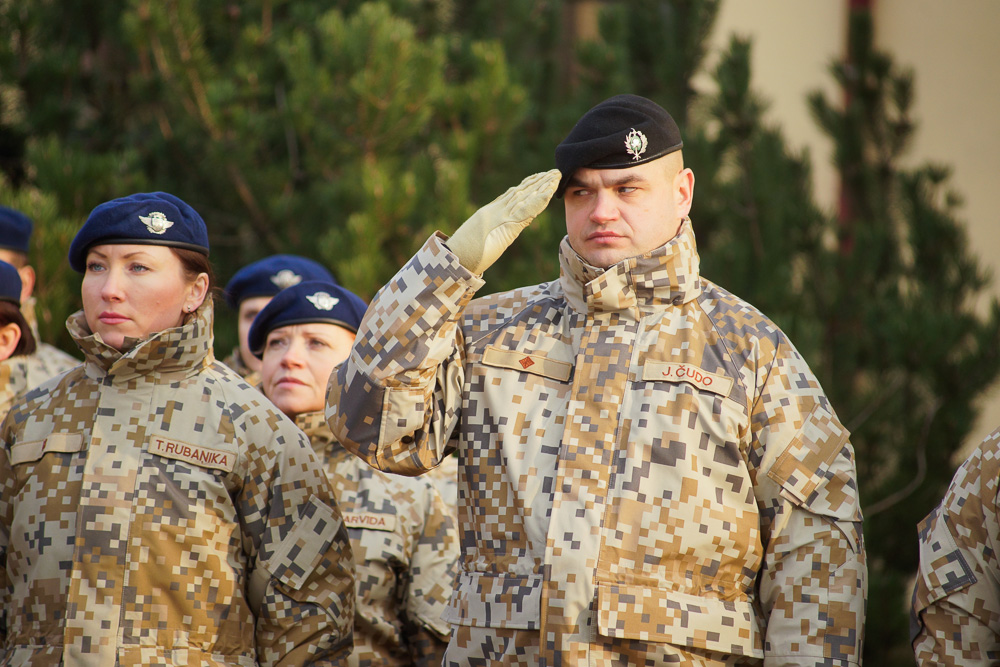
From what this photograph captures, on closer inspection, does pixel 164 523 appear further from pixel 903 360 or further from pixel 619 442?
pixel 903 360

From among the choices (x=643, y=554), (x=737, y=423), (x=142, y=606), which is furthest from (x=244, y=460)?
(x=737, y=423)

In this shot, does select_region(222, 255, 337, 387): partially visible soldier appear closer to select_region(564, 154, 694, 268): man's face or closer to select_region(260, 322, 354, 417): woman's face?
select_region(260, 322, 354, 417): woman's face

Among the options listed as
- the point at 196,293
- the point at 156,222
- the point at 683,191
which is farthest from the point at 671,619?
the point at 156,222

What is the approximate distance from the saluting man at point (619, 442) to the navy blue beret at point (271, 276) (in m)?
1.88

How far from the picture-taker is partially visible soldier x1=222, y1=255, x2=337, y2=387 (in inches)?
181

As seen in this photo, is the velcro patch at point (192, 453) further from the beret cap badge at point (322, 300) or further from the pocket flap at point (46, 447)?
the beret cap badge at point (322, 300)

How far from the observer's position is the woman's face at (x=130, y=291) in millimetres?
3129

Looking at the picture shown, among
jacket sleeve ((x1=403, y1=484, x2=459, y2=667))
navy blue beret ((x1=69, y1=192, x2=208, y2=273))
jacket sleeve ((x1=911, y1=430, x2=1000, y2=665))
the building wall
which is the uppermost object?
the building wall

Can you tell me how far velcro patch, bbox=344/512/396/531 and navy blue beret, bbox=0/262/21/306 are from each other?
1414 mm

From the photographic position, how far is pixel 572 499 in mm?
2689

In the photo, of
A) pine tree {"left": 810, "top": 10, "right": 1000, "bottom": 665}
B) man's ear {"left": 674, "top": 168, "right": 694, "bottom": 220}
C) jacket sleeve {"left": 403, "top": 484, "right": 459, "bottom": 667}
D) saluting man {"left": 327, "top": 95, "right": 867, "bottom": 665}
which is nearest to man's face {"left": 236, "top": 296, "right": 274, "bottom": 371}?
jacket sleeve {"left": 403, "top": 484, "right": 459, "bottom": 667}

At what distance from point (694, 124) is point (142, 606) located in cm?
503

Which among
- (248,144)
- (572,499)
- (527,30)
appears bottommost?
(572,499)

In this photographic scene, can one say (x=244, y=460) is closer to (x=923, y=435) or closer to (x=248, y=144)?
(x=248, y=144)
